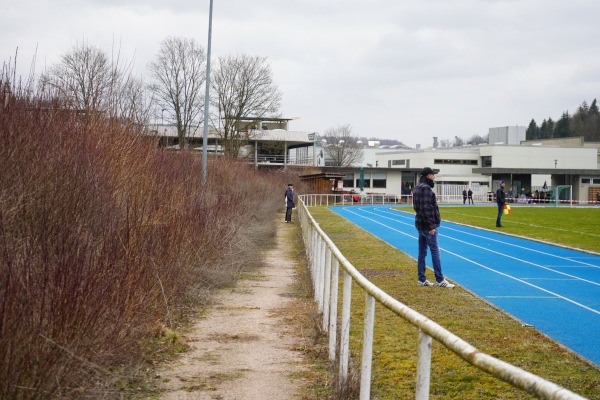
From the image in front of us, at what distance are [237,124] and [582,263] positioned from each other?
43844 mm

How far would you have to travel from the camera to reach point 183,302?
40.3ft

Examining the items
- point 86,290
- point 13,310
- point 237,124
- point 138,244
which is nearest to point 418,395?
point 13,310

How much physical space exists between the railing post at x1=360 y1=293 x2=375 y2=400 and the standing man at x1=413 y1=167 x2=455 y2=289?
8955 mm

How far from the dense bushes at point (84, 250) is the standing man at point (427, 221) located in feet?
12.2

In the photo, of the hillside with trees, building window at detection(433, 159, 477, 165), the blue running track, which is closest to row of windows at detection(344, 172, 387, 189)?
building window at detection(433, 159, 477, 165)

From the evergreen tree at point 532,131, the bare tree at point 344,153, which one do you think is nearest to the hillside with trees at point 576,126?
the evergreen tree at point 532,131

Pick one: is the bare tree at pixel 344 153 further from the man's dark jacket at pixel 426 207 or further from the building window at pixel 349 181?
the man's dark jacket at pixel 426 207

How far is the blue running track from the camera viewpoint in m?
11.2

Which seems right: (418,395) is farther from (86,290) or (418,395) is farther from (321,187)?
(321,187)

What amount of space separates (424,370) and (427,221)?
10.9m

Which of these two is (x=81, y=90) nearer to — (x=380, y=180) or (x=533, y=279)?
(x=533, y=279)

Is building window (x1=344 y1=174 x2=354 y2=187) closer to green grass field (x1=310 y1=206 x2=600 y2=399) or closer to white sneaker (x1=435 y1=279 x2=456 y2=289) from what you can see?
green grass field (x1=310 y1=206 x2=600 y2=399)

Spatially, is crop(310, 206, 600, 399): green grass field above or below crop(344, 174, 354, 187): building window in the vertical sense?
below

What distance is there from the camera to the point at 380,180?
291 feet
